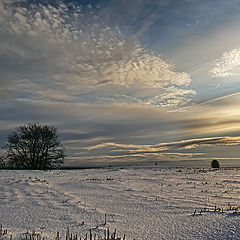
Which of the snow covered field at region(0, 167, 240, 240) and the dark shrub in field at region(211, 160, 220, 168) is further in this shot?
the dark shrub in field at region(211, 160, 220, 168)

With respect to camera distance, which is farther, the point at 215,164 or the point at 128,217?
the point at 215,164

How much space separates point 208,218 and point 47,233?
7.07 feet

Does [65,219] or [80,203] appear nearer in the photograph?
[65,219]

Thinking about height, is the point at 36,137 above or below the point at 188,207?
above

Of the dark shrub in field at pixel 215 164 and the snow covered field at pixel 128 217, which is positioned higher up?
the snow covered field at pixel 128 217

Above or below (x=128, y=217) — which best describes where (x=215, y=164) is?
below

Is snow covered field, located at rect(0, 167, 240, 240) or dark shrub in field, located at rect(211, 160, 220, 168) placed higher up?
snow covered field, located at rect(0, 167, 240, 240)

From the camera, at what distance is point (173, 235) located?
2990mm

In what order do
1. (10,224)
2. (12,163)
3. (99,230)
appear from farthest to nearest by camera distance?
(12,163)
(10,224)
(99,230)

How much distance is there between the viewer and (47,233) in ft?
10.1

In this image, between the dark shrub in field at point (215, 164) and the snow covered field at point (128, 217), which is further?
the dark shrub in field at point (215, 164)

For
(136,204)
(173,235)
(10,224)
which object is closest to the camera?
(173,235)

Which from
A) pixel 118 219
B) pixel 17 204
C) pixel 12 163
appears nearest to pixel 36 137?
pixel 12 163

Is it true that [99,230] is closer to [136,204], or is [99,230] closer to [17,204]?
[136,204]
